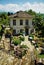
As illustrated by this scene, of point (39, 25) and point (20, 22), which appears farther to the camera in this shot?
point (20, 22)

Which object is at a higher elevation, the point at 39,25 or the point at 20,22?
the point at 20,22

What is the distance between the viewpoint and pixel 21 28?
3644 centimetres

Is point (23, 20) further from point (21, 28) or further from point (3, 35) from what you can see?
point (3, 35)

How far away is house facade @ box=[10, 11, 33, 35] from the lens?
35.7 metres

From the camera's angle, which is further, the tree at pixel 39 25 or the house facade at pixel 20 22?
the house facade at pixel 20 22

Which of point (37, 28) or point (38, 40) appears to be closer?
point (38, 40)

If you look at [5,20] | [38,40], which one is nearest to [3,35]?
[38,40]

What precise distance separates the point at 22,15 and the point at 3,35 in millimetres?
7407

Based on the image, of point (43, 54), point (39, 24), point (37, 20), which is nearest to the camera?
point (43, 54)

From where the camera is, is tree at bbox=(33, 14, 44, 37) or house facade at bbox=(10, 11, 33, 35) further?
house facade at bbox=(10, 11, 33, 35)

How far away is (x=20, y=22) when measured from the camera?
3622cm

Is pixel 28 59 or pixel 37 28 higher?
pixel 28 59

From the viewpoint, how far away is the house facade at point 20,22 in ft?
117

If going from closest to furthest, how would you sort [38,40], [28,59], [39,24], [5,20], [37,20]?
[28,59] → [38,40] → [39,24] → [37,20] → [5,20]
